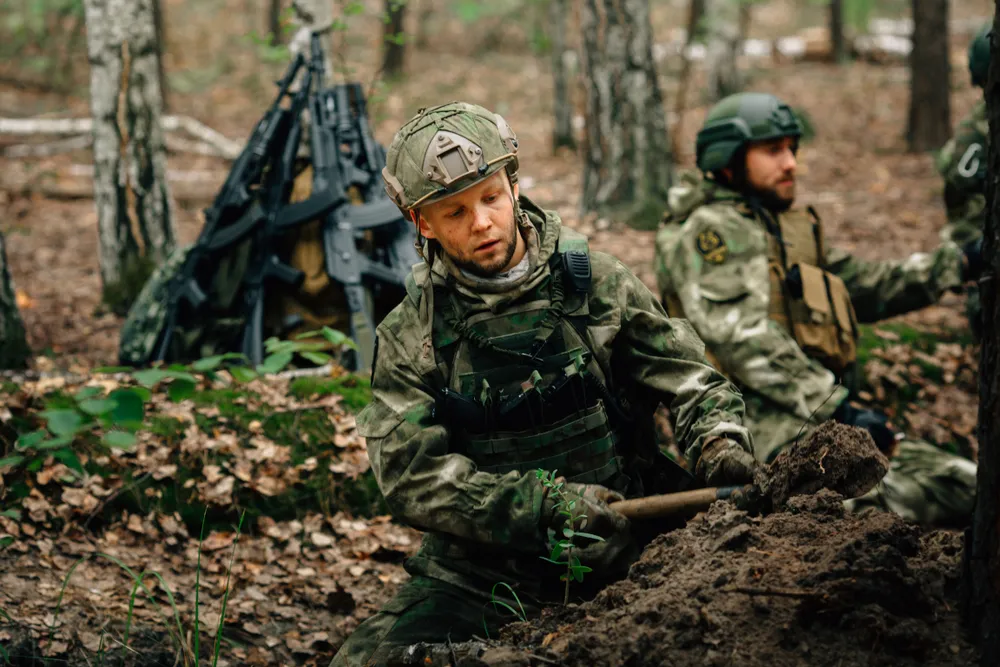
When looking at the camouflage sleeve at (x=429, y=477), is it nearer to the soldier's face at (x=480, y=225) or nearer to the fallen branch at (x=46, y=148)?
the soldier's face at (x=480, y=225)

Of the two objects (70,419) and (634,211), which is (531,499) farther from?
(634,211)

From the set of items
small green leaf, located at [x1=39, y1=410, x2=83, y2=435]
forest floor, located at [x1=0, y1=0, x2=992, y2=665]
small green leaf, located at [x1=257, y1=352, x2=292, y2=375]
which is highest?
small green leaf, located at [x1=39, y1=410, x2=83, y2=435]

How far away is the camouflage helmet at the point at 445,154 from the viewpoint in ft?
11.3

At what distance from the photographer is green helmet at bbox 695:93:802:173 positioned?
539 centimetres

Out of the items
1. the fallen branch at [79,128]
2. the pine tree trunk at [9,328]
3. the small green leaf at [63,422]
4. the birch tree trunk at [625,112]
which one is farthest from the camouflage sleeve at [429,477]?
the fallen branch at [79,128]

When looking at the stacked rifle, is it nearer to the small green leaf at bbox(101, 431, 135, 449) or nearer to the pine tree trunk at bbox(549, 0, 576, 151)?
the small green leaf at bbox(101, 431, 135, 449)

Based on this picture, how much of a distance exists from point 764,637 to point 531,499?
98 cm

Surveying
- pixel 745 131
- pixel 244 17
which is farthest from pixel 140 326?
pixel 244 17

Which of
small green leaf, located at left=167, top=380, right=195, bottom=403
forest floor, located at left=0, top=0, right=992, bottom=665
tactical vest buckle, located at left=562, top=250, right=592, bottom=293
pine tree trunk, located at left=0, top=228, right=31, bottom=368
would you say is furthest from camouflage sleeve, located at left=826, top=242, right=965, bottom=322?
pine tree trunk, located at left=0, top=228, right=31, bottom=368

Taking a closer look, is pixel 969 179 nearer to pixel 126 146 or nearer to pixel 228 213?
pixel 228 213

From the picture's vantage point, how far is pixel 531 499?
3.37m

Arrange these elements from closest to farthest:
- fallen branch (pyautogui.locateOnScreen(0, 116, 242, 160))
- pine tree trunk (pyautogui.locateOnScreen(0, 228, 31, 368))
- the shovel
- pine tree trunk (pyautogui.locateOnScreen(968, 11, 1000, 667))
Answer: pine tree trunk (pyautogui.locateOnScreen(968, 11, 1000, 667))
the shovel
pine tree trunk (pyautogui.locateOnScreen(0, 228, 31, 368))
fallen branch (pyautogui.locateOnScreen(0, 116, 242, 160))

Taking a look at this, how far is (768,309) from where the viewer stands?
534 centimetres

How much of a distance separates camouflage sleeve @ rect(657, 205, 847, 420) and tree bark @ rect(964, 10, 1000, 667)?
258 cm
